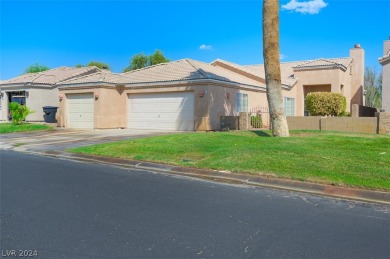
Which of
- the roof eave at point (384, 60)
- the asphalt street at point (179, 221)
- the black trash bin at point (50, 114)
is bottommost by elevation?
the asphalt street at point (179, 221)

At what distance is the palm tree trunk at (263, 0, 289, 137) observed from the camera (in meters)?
13.2

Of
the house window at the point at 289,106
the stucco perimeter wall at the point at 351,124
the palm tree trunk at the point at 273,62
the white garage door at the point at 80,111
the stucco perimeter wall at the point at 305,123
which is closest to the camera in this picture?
Answer: the palm tree trunk at the point at 273,62

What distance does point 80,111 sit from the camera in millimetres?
24266

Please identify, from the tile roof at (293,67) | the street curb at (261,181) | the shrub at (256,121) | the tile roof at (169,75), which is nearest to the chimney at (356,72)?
the tile roof at (293,67)

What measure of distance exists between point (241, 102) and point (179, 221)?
18687mm

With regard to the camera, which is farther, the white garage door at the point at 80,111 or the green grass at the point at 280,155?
the white garage door at the point at 80,111

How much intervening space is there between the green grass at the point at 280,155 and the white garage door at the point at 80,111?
1125 cm

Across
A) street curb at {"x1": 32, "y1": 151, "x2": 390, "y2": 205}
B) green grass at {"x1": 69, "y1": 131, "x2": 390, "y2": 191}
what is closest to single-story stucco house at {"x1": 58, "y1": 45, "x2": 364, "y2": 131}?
green grass at {"x1": 69, "y1": 131, "x2": 390, "y2": 191}

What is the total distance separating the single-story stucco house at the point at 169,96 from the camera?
20.4m

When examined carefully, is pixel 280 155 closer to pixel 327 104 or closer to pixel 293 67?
pixel 327 104

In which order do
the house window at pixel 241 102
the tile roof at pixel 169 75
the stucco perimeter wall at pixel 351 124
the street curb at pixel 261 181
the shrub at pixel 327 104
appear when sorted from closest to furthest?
the street curb at pixel 261 181 → the stucco perimeter wall at pixel 351 124 → the shrub at pixel 327 104 → the tile roof at pixel 169 75 → the house window at pixel 241 102

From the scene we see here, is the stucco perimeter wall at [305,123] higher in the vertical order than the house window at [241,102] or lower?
lower

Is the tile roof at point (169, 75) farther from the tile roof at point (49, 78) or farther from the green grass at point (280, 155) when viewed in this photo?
the green grass at point (280, 155)

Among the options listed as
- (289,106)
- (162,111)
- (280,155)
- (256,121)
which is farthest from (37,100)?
(280,155)
